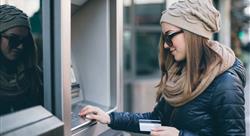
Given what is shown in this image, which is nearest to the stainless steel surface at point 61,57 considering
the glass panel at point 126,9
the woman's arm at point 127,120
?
the woman's arm at point 127,120

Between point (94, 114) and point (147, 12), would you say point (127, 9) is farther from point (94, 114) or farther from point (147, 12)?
point (94, 114)

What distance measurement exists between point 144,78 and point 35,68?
5.29 metres

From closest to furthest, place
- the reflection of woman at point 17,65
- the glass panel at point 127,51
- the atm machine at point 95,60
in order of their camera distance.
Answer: the reflection of woman at point 17,65 < the atm machine at point 95,60 < the glass panel at point 127,51

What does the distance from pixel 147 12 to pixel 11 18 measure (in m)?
5.54

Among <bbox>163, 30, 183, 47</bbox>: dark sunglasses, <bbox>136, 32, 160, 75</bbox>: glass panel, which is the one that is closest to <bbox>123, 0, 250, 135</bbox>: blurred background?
<bbox>136, 32, 160, 75</bbox>: glass panel

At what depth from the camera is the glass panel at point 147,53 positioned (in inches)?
277

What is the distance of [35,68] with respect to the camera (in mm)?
1775

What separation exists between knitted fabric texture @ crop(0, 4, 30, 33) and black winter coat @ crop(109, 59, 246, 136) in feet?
2.36

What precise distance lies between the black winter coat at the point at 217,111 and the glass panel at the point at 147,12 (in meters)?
5.17

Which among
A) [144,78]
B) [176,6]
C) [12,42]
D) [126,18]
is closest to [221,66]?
[176,6]

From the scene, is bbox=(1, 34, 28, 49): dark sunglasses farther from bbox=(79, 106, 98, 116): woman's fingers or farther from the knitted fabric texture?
bbox=(79, 106, 98, 116): woman's fingers

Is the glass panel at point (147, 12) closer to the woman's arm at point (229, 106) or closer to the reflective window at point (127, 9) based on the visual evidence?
the reflective window at point (127, 9)

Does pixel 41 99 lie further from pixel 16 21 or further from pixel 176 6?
pixel 176 6

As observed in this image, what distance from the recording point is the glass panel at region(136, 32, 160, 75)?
277 inches
